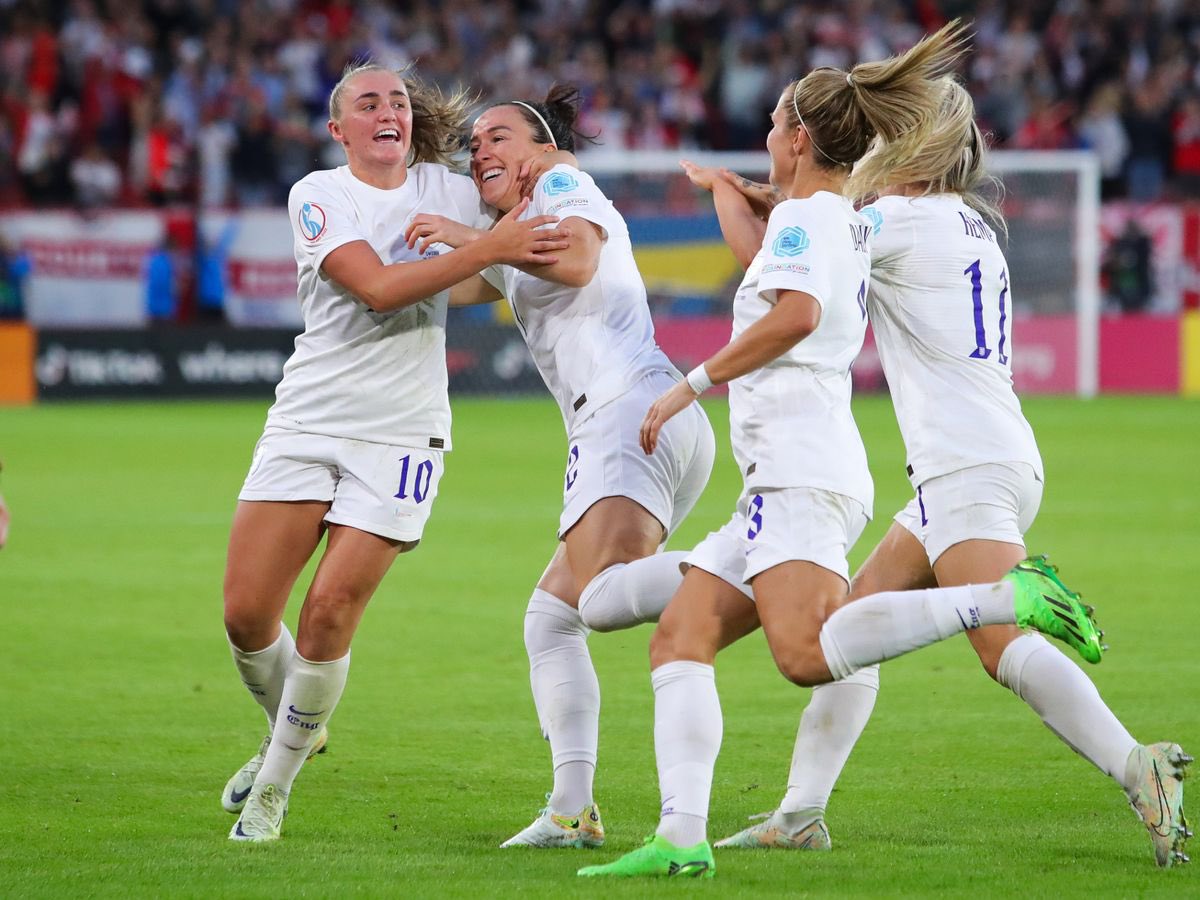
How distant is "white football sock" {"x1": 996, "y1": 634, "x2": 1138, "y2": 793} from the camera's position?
4.55 meters

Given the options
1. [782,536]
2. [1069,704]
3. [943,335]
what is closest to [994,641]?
[1069,704]

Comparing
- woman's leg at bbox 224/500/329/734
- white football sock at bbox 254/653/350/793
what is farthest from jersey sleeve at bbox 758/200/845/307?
white football sock at bbox 254/653/350/793

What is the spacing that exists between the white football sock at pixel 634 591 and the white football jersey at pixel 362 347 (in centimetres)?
90

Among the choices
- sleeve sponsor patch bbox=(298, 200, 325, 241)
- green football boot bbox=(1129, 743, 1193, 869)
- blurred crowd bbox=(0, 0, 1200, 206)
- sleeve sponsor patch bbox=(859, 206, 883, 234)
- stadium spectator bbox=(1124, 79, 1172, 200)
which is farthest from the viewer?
stadium spectator bbox=(1124, 79, 1172, 200)

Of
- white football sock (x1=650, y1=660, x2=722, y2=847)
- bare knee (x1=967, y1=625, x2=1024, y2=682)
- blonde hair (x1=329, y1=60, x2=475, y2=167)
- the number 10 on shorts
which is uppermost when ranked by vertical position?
blonde hair (x1=329, y1=60, x2=475, y2=167)

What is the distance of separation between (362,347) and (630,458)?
94 centimetres

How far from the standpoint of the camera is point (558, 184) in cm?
519

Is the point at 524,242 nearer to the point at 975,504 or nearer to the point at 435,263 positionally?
the point at 435,263

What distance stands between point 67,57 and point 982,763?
20.1 m

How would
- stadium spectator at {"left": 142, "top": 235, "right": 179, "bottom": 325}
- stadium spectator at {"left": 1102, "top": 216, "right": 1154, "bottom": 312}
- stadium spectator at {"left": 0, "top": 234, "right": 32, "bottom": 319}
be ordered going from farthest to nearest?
stadium spectator at {"left": 1102, "top": 216, "right": 1154, "bottom": 312} → stadium spectator at {"left": 142, "top": 235, "right": 179, "bottom": 325} → stadium spectator at {"left": 0, "top": 234, "right": 32, "bottom": 319}

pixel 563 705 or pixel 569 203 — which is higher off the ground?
pixel 569 203

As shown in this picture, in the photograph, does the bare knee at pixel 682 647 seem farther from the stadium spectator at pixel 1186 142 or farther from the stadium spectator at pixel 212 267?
the stadium spectator at pixel 1186 142

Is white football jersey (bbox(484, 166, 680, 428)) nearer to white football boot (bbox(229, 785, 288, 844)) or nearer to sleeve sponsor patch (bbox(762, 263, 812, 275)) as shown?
sleeve sponsor patch (bbox(762, 263, 812, 275))

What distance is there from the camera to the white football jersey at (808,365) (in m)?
4.55
